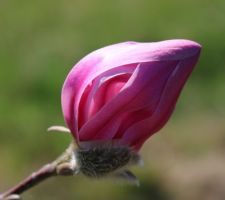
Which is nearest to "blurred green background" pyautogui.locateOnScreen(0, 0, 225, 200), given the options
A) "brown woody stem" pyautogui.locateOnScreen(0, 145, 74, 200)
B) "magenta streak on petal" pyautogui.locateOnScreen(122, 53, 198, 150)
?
Answer: "brown woody stem" pyautogui.locateOnScreen(0, 145, 74, 200)

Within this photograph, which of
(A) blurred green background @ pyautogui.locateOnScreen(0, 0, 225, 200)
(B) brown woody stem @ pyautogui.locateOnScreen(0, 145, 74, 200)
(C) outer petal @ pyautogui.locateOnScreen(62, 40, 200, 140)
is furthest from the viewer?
(A) blurred green background @ pyautogui.locateOnScreen(0, 0, 225, 200)

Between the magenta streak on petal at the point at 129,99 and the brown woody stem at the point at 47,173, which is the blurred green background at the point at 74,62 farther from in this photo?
the magenta streak on petal at the point at 129,99

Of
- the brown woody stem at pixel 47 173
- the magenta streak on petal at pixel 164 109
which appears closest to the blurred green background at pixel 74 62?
the brown woody stem at pixel 47 173

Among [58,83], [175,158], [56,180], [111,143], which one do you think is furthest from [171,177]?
[111,143]

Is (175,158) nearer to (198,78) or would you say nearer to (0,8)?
(198,78)

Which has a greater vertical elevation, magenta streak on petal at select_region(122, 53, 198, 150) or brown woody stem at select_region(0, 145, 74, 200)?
magenta streak on petal at select_region(122, 53, 198, 150)

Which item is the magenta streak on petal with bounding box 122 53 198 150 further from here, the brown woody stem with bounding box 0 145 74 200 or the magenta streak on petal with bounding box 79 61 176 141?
the brown woody stem with bounding box 0 145 74 200
